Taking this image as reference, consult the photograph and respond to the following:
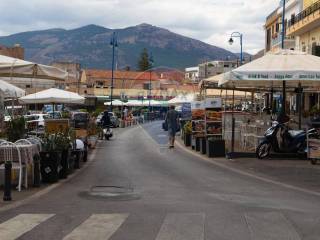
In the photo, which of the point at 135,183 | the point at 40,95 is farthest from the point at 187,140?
the point at 135,183

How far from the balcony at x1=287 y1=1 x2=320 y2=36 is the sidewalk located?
18623 millimetres

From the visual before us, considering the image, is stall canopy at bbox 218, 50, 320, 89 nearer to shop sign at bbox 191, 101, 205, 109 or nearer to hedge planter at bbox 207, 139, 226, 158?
hedge planter at bbox 207, 139, 226, 158

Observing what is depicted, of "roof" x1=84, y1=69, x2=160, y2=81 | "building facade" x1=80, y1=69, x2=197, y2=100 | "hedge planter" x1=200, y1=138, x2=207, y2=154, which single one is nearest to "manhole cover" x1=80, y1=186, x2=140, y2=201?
"hedge planter" x1=200, y1=138, x2=207, y2=154

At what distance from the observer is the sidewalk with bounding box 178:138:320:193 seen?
14469mm

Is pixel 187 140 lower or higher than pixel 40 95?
lower

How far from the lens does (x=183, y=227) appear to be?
8.58m

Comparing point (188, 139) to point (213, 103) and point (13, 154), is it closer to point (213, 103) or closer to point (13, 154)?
point (213, 103)

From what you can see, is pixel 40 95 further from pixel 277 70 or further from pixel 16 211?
pixel 16 211

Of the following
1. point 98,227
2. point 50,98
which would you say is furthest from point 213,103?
point 98,227

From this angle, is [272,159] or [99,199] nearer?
[99,199]

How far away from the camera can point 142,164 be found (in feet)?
61.8

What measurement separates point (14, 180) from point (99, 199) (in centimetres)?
293

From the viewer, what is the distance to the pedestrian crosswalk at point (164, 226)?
801 centimetres

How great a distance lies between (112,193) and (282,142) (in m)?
9.03
